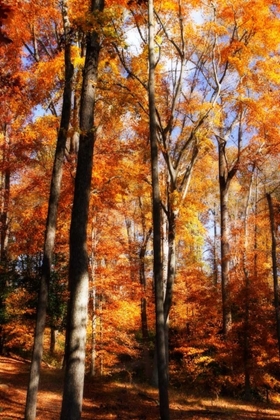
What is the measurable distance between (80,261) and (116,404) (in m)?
6.90

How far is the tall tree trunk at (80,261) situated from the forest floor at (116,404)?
3.75 metres

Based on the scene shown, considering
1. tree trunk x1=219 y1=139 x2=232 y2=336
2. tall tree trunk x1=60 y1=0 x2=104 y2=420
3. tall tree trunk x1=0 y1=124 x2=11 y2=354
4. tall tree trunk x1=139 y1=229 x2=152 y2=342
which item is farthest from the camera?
tall tree trunk x1=139 y1=229 x2=152 y2=342

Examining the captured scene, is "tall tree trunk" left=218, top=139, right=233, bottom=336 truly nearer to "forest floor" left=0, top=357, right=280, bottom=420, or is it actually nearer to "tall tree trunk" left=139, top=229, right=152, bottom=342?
"forest floor" left=0, top=357, right=280, bottom=420

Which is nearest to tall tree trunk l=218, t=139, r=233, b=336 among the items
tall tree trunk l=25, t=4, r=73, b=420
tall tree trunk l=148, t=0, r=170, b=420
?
tall tree trunk l=148, t=0, r=170, b=420

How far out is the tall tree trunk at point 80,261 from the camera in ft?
20.6

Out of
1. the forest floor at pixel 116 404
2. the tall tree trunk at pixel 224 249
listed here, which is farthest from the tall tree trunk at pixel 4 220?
the tall tree trunk at pixel 224 249

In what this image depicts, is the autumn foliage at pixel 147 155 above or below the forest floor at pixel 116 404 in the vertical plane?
above

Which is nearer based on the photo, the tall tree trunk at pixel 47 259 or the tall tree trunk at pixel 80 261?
the tall tree trunk at pixel 80 261

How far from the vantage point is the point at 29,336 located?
16.2 meters

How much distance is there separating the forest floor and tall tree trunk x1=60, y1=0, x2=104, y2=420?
375cm

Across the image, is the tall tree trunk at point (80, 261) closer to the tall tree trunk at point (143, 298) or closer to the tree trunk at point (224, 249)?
the tree trunk at point (224, 249)

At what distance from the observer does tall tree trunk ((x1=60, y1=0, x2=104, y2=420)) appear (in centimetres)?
629

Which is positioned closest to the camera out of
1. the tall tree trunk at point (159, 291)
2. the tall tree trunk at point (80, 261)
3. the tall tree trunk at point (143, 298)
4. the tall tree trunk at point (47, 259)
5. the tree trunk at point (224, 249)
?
the tall tree trunk at point (80, 261)

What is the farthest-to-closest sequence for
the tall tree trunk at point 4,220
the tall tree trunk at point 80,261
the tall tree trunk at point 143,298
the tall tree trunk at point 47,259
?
the tall tree trunk at point 143,298
the tall tree trunk at point 4,220
the tall tree trunk at point 47,259
the tall tree trunk at point 80,261
